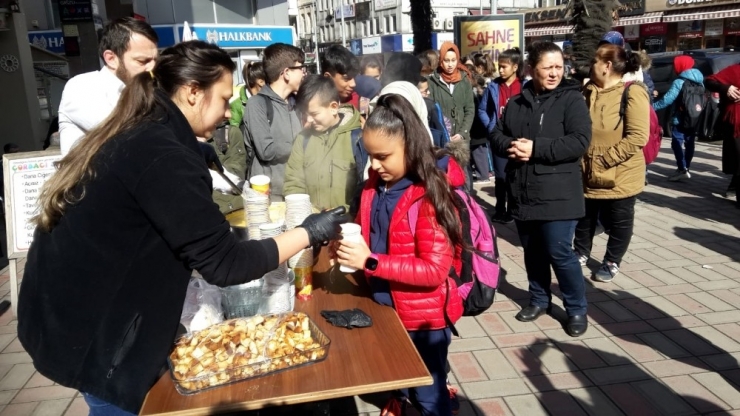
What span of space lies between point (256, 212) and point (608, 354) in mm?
2477

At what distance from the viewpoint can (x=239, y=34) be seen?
63.2 feet

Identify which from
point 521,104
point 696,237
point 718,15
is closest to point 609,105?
point 521,104

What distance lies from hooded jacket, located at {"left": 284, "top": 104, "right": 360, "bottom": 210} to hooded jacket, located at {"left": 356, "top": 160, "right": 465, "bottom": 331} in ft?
3.22

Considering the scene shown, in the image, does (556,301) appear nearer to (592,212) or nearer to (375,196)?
(592,212)

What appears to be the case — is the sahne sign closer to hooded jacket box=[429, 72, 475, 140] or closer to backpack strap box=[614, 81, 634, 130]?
hooded jacket box=[429, 72, 475, 140]

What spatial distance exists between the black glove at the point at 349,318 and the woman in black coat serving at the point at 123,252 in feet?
1.76

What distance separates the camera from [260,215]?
8.26 feet

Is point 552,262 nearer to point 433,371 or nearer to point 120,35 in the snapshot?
point 433,371

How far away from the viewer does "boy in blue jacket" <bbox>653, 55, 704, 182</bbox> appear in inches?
320

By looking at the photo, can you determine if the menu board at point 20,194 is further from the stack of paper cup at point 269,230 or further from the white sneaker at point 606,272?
the white sneaker at point 606,272

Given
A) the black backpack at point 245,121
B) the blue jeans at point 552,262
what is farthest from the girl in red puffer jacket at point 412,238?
the black backpack at point 245,121

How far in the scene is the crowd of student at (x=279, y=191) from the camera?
5.07 feet

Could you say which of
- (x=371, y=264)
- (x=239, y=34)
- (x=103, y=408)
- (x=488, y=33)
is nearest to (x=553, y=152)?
(x=371, y=264)

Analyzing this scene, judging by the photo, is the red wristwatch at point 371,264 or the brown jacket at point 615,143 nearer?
the red wristwatch at point 371,264
